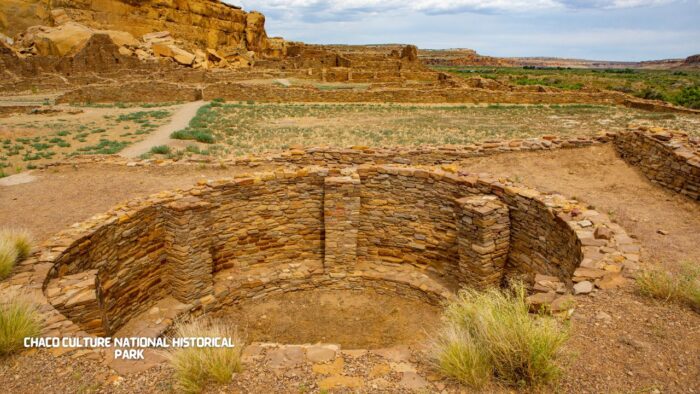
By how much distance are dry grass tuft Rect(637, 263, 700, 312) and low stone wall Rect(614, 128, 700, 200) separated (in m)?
3.97

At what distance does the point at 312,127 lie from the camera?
1848 centimetres

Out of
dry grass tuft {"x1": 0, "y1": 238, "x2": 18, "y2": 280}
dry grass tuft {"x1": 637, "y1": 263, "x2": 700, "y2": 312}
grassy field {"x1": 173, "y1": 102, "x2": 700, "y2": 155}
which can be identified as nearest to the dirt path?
grassy field {"x1": 173, "y1": 102, "x2": 700, "y2": 155}

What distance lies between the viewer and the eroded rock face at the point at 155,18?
133 ft

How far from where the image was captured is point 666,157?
802 centimetres

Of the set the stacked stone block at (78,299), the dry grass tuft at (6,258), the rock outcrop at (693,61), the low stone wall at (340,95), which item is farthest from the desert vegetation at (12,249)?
the rock outcrop at (693,61)

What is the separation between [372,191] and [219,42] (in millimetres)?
54297

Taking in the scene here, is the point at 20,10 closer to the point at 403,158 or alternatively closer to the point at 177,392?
the point at 403,158

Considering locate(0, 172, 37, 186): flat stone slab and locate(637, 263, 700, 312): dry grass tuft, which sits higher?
locate(637, 263, 700, 312): dry grass tuft

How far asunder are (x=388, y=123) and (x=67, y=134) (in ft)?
45.4

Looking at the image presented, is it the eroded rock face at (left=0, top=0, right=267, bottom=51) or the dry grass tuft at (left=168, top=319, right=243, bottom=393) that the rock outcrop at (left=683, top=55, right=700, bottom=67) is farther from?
the dry grass tuft at (left=168, top=319, right=243, bottom=393)

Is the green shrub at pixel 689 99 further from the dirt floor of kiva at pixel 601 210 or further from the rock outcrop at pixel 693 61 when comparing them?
the rock outcrop at pixel 693 61

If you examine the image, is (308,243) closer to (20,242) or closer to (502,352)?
(20,242)

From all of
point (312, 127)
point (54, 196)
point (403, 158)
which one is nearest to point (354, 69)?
point (312, 127)

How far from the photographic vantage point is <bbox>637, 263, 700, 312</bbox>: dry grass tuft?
150 inches
